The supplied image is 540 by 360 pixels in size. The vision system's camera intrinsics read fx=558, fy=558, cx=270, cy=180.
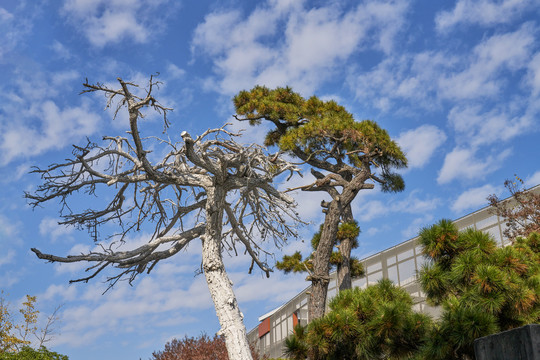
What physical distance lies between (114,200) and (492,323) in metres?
6.89

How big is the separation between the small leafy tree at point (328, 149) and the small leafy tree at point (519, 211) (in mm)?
4236

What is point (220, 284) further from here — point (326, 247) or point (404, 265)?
point (404, 265)

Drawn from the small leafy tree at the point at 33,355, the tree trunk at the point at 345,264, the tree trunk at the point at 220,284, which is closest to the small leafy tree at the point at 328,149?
the tree trunk at the point at 345,264

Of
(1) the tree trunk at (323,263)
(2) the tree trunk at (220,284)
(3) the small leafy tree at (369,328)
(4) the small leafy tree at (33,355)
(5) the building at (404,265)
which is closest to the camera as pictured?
(3) the small leafy tree at (369,328)

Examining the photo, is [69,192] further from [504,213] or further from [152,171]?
[504,213]

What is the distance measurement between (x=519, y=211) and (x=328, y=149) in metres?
6.91

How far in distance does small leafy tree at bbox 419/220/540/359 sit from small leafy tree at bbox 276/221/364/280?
4.33 m

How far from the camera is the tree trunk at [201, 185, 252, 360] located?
29.8ft

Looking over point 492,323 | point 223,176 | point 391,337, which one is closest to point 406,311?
point 391,337

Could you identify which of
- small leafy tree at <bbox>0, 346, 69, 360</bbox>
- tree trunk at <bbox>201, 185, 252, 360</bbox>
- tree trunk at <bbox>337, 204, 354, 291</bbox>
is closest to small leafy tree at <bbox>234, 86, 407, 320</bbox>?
tree trunk at <bbox>337, 204, 354, 291</bbox>

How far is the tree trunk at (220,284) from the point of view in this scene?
29.8 ft

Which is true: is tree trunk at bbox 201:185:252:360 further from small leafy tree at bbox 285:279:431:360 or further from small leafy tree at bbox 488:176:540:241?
small leafy tree at bbox 488:176:540:241

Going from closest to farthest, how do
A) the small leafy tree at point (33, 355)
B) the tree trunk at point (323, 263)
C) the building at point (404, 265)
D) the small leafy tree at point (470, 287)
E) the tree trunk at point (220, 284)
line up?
the small leafy tree at point (470, 287) < the tree trunk at point (220, 284) < the small leafy tree at point (33, 355) < the tree trunk at point (323, 263) < the building at point (404, 265)

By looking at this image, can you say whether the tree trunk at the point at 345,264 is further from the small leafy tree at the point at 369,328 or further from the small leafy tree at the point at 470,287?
the small leafy tree at the point at 470,287
